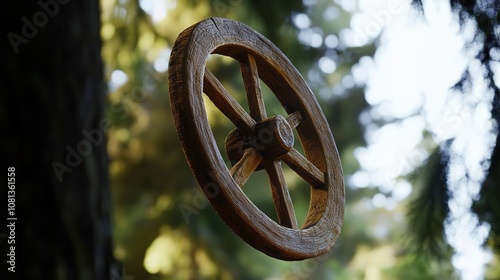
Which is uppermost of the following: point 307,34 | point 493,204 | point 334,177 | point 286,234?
point 307,34

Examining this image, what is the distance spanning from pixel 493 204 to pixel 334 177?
66 centimetres

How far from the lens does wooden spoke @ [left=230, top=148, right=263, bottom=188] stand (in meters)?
1.05

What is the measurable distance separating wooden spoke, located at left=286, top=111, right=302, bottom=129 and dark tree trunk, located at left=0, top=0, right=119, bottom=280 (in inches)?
26.1

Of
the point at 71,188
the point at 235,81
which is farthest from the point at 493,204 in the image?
the point at 235,81

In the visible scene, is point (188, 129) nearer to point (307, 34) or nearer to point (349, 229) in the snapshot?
point (307, 34)

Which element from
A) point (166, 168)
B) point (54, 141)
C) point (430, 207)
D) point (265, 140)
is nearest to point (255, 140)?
point (265, 140)

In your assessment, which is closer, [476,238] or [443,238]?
[476,238]

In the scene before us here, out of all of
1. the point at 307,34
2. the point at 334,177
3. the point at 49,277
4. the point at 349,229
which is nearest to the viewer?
the point at 334,177

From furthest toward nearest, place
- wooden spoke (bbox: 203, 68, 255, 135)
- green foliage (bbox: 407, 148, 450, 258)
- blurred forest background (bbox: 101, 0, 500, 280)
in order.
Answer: blurred forest background (bbox: 101, 0, 500, 280) < green foliage (bbox: 407, 148, 450, 258) < wooden spoke (bbox: 203, 68, 255, 135)

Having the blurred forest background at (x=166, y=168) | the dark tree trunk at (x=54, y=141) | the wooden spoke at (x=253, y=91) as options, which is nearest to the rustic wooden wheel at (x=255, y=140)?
the wooden spoke at (x=253, y=91)

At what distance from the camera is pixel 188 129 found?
3.10ft

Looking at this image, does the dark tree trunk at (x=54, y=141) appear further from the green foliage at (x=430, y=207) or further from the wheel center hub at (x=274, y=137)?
the green foliage at (x=430, y=207)

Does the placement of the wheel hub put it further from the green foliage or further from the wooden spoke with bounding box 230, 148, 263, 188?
the green foliage

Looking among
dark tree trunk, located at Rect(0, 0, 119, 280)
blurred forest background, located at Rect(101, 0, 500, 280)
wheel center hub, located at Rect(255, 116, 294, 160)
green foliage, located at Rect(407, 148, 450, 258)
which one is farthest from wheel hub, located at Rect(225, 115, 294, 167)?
blurred forest background, located at Rect(101, 0, 500, 280)
